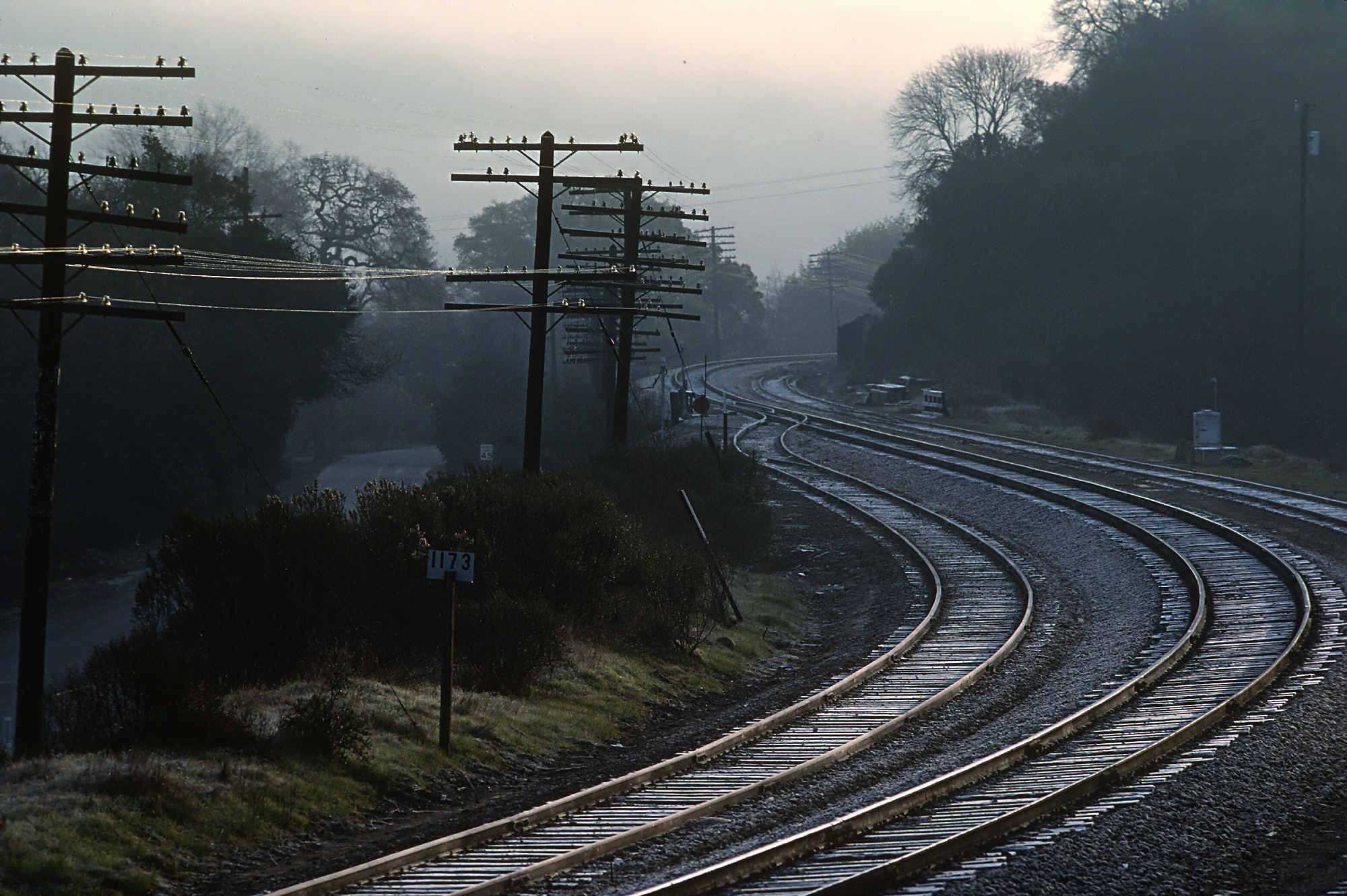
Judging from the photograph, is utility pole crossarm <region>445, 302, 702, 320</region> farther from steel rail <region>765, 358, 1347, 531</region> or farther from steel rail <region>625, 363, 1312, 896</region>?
steel rail <region>765, 358, 1347, 531</region>

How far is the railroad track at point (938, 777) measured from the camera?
809 cm

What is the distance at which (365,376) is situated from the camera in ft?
181

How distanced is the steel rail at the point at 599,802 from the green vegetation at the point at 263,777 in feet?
4.65

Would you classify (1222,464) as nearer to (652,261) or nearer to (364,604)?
(652,261)

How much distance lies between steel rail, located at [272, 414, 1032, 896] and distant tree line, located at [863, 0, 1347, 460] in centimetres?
4213

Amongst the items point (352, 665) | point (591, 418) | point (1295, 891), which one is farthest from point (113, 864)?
point (591, 418)

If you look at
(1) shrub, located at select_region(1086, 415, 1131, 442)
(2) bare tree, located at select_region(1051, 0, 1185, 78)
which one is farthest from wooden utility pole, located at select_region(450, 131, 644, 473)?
(2) bare tree, located at select_region(1051, 0, 1185, 78)

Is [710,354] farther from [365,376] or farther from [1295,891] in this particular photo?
[1295,891]

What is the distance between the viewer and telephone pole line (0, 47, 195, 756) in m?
11.8

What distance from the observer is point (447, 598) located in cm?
1191

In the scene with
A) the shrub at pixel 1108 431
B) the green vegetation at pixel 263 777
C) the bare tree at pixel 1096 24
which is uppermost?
the bare tree at pixel 1096 24

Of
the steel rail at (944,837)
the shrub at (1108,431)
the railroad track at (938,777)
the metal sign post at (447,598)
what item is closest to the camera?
the steel rail at (944,837)

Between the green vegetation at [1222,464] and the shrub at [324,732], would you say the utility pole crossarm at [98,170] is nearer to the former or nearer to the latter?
the shrub at [324,732]

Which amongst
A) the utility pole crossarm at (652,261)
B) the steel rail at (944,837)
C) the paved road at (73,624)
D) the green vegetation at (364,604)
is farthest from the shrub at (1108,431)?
the steel rail at (944,837)
